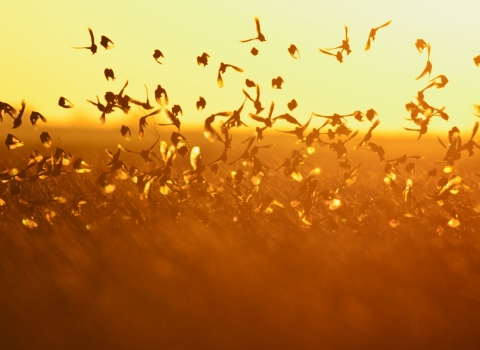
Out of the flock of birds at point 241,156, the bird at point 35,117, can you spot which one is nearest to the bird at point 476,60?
the flock of birds at point 241,156

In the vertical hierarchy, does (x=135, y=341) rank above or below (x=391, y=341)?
below

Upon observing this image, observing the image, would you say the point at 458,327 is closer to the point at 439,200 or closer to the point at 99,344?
the point at 99,344

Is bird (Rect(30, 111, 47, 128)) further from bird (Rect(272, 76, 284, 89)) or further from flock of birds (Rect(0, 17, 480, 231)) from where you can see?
bird (Rect(272, 76, 284, 89))

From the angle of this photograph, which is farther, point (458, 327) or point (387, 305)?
point (387, 305)

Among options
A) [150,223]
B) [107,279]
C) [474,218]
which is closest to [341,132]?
[474,218]

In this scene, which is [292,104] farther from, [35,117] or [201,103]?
[35,117]

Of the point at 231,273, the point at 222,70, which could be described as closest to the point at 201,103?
the point at 222,70

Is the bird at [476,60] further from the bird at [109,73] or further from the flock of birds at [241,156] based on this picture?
the bird at [109,73]

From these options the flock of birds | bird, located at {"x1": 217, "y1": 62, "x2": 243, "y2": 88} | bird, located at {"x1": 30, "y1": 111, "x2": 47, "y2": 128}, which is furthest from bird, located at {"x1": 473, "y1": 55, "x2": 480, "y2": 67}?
bird, located at {"x1": 30, "y1": 111, "x2": 47, "y2": 128}

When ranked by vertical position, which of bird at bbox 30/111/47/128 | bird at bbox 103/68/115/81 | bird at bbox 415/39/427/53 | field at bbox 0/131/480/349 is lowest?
field at bbox 0/131/480/349
